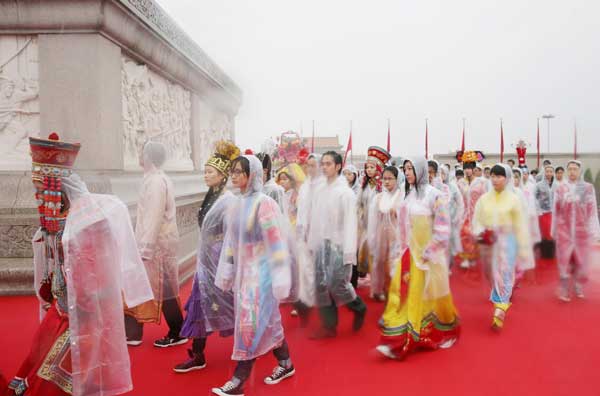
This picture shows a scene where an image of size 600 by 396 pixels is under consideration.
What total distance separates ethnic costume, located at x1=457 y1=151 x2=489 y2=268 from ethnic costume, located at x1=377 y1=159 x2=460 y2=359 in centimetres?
398

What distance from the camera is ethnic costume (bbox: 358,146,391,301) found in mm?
6625

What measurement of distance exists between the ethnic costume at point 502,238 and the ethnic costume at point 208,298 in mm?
2697

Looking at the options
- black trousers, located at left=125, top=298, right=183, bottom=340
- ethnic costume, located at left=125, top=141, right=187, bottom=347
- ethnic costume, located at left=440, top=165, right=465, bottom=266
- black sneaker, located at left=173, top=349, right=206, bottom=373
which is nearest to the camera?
black sneaker, located at left=173, top=349, right=206, bottom=373

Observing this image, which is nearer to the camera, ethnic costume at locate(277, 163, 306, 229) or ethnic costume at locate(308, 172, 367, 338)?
ethnic costume at locate(308, 172, 367, 338)

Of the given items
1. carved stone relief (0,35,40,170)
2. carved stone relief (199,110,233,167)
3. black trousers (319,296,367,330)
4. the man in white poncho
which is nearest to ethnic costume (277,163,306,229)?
the man in white poncho

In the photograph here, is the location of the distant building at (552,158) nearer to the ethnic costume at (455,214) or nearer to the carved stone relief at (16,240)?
the ethnic costume at (455,214)

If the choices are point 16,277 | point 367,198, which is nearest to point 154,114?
point 16,277

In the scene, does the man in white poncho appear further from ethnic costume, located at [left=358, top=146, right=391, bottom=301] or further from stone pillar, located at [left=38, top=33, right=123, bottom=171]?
stone pillar, located at [left=38, top=33, right=123, bottom=171]

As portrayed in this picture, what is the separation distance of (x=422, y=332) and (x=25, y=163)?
5.13 m

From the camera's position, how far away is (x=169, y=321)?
4539mm

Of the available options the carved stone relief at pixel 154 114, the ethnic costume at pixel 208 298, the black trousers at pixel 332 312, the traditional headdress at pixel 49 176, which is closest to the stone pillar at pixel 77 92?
the carved stone relief at pixel 154 114

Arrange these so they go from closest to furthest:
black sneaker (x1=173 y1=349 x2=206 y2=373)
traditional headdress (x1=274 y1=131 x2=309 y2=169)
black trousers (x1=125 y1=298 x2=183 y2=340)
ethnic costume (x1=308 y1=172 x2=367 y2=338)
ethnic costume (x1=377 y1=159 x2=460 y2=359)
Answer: black sneaker (x1=173 y1=349 x2=206 y2=373)
ethnic costume (x1=377 y1=159 x2=460 y2=359)
black trousers (x1=125 y1=298 x2=183 y2=340)
ethnic costume (x1=308 y1=172 x2=367 y2=338)
traditional headdress (x1=274 y1=131 x2=309 y2=169)

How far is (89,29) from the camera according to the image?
244 inches

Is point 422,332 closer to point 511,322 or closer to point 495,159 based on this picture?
point 511,322
